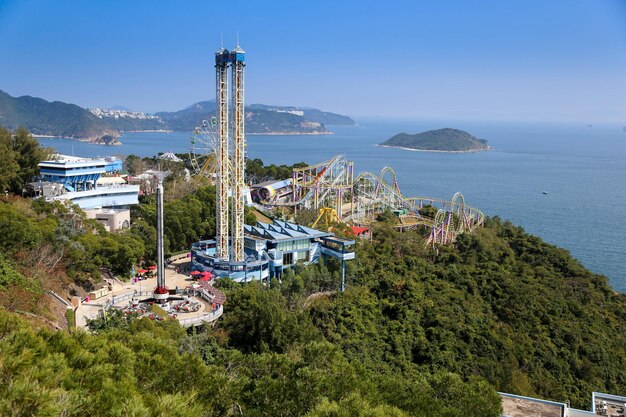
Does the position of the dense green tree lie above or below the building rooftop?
above

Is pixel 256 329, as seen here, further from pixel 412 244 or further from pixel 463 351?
pixel 412 244

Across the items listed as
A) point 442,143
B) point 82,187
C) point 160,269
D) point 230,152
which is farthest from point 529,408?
point 442,143

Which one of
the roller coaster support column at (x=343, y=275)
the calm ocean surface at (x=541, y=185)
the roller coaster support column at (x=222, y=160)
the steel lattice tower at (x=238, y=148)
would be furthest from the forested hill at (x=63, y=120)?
the roller coaster support column at (x=343, y=275)

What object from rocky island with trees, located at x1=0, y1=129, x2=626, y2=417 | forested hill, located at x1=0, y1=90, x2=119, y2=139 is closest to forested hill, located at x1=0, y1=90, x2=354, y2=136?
forested hill, located at x1=0, y1=90, x2=119, y2=139

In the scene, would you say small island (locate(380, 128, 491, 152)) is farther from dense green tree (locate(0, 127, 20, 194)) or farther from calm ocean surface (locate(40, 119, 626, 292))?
dense green tree (locate(0, 127, 20, 194))

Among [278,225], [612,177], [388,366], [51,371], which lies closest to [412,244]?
[278,225]

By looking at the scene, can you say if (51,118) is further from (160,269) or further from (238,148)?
(160,269)

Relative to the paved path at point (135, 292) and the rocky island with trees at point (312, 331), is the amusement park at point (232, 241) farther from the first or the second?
the rocky island with trees at point (312, 331)
